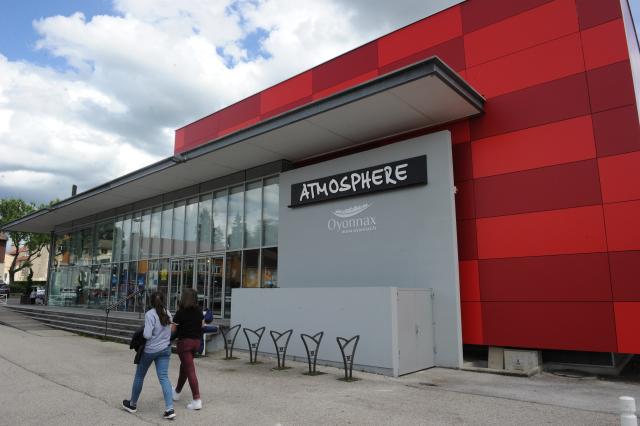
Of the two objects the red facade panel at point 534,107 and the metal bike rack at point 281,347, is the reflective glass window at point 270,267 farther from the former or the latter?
the red facade panel at point 534,107

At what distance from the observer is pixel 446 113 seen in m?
10.3

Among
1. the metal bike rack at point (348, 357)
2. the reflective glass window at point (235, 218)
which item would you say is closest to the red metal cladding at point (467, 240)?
the metal bike rack at point (348, 357)

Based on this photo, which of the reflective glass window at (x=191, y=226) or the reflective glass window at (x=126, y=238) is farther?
the reflective glass window at (x=126, y=238)

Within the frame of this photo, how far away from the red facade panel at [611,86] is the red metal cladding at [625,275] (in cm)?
286

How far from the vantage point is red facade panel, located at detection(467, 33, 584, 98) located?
30.8 ft

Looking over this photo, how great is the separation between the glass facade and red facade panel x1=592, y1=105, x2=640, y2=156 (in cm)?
868

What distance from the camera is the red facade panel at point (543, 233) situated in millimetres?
8656

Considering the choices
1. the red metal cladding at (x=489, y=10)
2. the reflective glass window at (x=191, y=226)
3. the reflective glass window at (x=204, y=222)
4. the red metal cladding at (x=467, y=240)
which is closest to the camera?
the red metal cladding at (x=467, y=240)

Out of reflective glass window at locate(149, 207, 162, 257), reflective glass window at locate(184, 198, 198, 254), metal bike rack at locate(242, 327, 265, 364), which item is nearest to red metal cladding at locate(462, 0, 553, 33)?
metal bike rack at locate(242, 327, 265, 364)

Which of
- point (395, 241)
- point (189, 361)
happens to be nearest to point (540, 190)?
point (395, 241)

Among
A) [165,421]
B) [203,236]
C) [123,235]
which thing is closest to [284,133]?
[203,236]

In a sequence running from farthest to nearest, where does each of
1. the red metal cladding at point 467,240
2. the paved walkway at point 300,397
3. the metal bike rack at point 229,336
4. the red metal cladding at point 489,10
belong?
the metal bike rack at point 229,336, the red metal cladding at point 489,10, the red metal cladding at point 467,240, the paved walkway at point 300,397

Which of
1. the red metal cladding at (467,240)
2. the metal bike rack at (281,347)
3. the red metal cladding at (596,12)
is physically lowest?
the metal bike rack at (281,347)

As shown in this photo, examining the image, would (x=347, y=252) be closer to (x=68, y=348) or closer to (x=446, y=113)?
(x=446, y=113)
